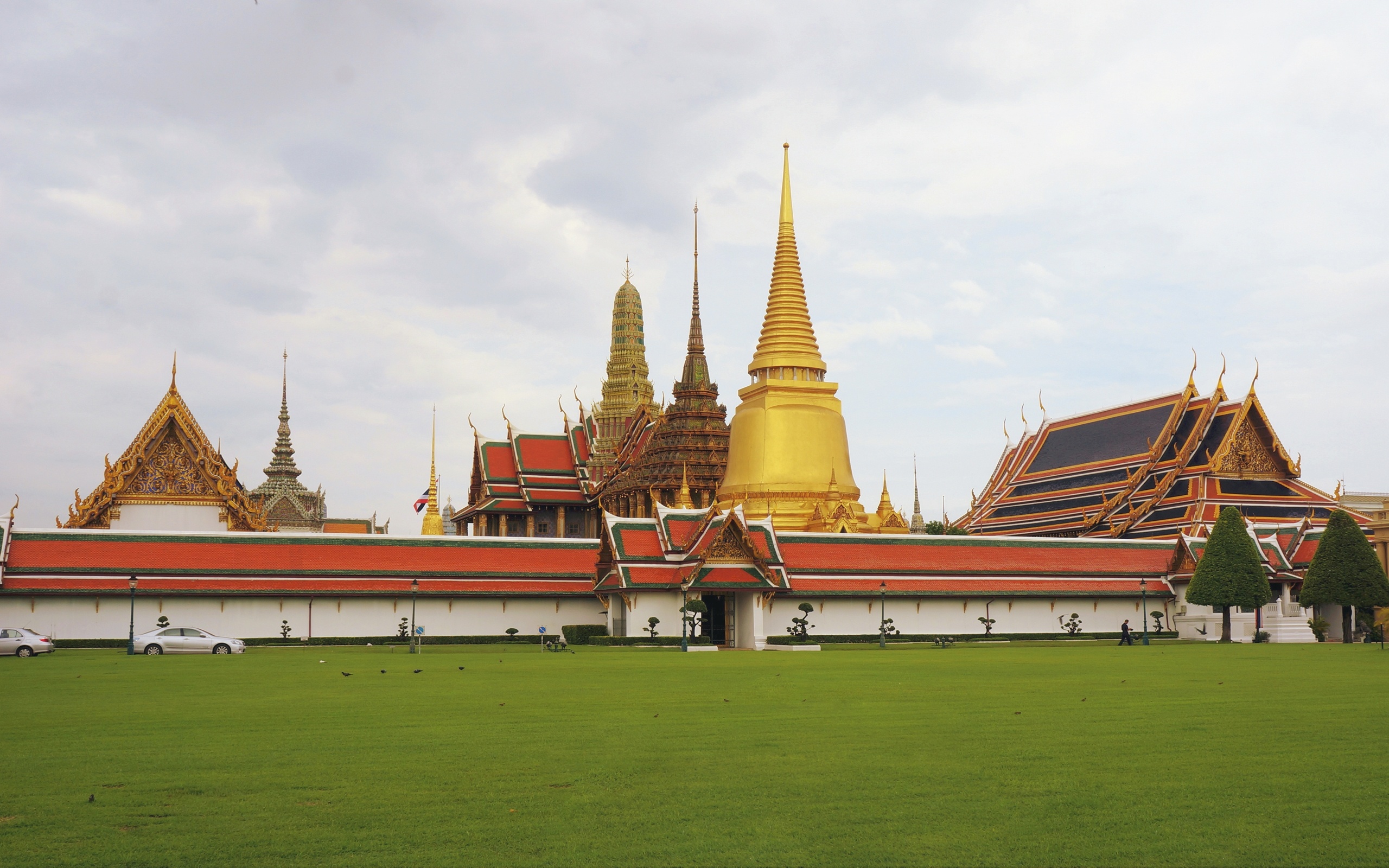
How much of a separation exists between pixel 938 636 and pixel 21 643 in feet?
96.4

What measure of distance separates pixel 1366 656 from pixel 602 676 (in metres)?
19.1

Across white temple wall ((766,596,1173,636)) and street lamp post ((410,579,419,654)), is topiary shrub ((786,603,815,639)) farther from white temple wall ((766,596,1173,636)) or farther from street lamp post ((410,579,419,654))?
street lamp post ((410,579,419,654))

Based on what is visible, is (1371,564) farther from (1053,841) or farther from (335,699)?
(1053,841)

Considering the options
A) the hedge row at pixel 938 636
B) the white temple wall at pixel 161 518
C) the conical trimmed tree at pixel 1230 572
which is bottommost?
the hedge row at pixel 938 636

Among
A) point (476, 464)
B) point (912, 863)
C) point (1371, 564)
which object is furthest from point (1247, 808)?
point (476, 464)

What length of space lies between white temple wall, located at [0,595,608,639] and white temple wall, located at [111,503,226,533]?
34.0ft

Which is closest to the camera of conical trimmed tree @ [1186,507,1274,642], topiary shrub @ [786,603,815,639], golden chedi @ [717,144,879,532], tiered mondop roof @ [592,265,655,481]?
conical trimmed tree @ [1186,507,1274,642]

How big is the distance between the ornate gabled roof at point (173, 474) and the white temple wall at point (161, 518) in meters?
0.20

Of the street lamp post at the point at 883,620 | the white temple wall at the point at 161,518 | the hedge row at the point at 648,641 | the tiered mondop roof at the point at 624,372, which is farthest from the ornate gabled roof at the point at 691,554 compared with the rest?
the tiered mondop roof at the point at 624,372

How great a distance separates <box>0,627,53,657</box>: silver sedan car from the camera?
33.6 metres

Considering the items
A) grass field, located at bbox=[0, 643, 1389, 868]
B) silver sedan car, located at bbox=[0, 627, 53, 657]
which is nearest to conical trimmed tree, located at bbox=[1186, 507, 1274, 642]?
grass field, located at bbox=[0, 643, 1389, 868]

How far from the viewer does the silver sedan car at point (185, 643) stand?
117 ft

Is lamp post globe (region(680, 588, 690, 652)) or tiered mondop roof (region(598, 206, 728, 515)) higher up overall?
tiered mondop roof (region(598, 206, 728, 515))

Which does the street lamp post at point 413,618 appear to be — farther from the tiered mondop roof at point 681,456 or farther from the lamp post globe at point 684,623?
the tiered mondop roof at point 681,456
